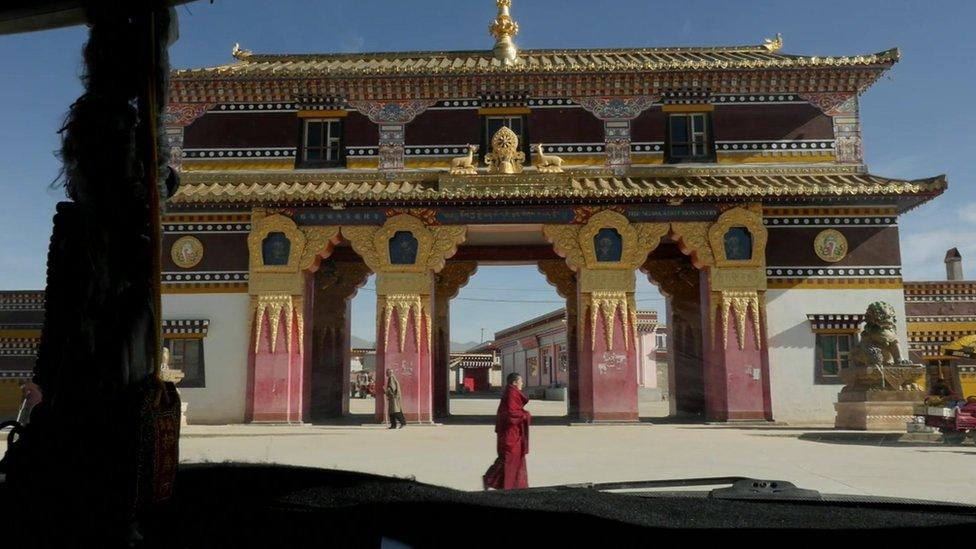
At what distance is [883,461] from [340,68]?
15.8m

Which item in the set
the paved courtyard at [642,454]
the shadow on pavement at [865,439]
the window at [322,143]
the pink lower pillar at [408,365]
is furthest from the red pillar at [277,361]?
the shadow on pavement at [865,439]

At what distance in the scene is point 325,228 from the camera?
1734 centimetres

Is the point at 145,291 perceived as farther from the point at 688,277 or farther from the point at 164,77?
the point at 688,277

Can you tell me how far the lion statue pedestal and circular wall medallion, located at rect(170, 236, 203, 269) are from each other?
48.5ft

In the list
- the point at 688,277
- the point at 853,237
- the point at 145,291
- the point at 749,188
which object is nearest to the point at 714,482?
the point at 145,291

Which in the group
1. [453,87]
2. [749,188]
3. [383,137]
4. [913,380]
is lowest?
[913,380]

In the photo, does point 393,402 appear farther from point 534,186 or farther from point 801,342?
point 801,342

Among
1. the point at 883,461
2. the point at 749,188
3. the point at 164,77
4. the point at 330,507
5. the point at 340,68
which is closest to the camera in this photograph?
the point at 330,507

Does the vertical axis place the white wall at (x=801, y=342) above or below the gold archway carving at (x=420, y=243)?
below

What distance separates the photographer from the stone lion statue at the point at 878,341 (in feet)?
47.3

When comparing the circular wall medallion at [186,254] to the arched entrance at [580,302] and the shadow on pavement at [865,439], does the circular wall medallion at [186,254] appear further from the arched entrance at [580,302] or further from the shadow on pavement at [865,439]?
the shadow on pavement at [865,439]

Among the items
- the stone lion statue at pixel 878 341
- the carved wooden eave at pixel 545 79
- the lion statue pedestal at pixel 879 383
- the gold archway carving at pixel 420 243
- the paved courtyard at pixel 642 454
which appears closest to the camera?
the paved courtyard at pixel 642 454

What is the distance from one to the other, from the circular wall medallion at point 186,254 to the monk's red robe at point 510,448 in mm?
12567

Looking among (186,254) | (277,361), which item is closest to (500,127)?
(277,361)
